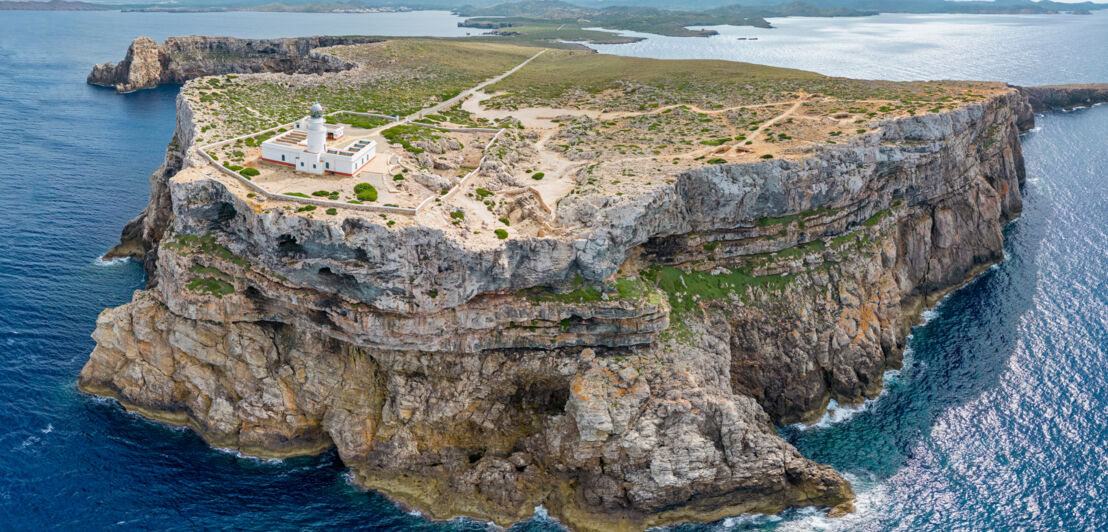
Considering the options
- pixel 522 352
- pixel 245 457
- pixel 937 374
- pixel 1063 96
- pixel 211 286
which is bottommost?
pixel 245 457

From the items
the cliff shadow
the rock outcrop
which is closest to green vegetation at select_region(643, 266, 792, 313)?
the cliff shadow

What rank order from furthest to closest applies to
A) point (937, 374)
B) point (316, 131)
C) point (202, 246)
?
point (937, 374)
point (316, 131)
point (202, 246)

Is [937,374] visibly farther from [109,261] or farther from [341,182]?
[109,261]

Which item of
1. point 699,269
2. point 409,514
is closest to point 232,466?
point 409,514

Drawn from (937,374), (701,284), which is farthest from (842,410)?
(701,284)

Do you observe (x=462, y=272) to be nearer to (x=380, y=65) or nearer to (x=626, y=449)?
(x=626, y=449)

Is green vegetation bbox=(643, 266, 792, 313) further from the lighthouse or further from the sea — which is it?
the lighthouse
